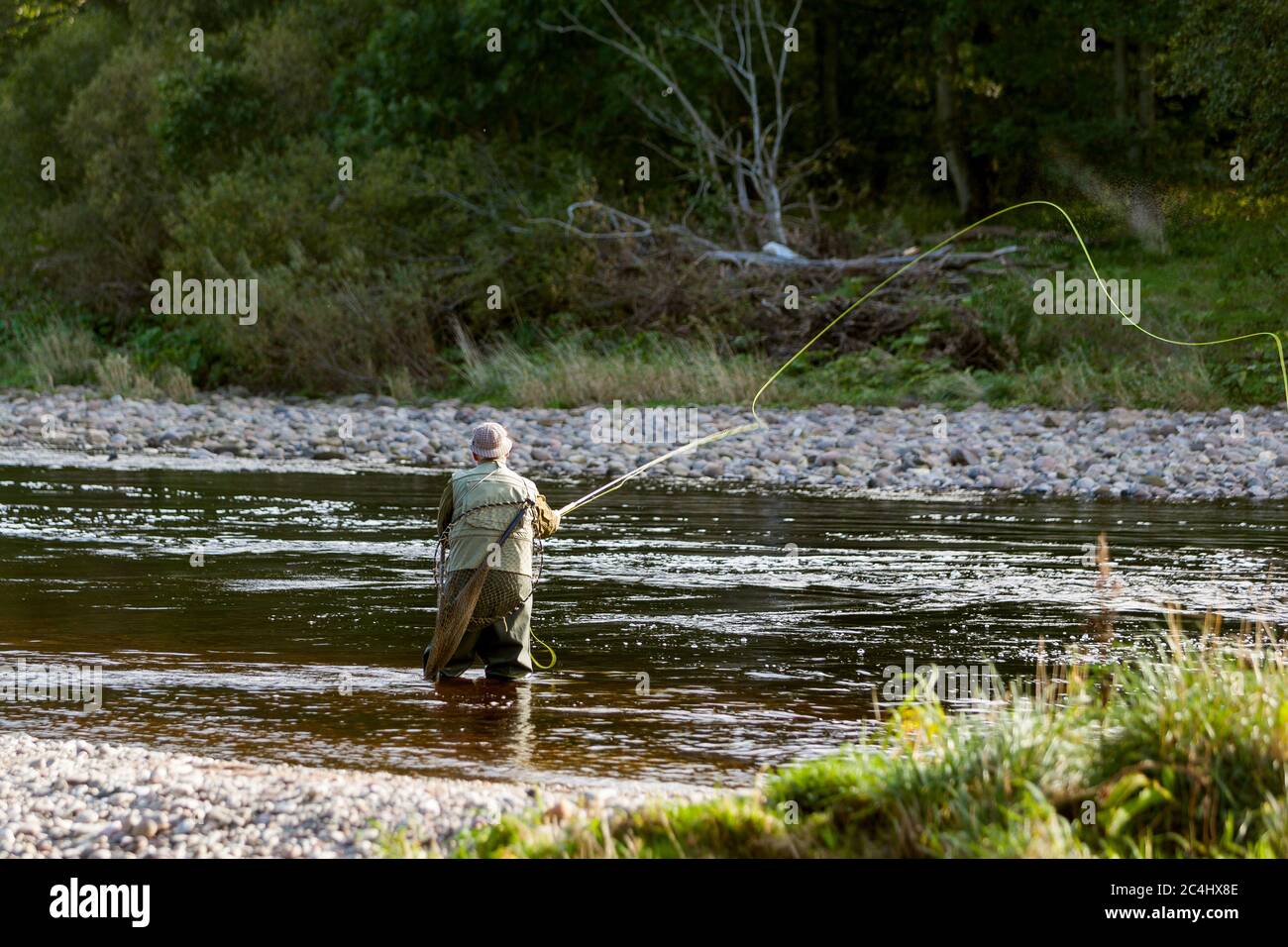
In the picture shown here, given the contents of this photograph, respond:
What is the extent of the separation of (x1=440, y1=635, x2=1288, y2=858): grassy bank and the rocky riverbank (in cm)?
1196

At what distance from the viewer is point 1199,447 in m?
19.1

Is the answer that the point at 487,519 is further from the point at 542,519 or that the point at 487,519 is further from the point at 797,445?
the point at 797,445

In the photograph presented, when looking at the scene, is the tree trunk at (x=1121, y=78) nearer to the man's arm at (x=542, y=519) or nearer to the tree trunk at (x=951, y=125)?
the tree trunk at (x=951, y=125)

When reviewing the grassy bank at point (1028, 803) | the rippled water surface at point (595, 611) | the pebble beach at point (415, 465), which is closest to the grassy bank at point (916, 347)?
the pebble beach at point (415, 465)

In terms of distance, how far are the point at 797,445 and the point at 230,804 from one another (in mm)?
15089

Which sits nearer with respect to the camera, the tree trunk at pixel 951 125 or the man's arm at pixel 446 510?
the man's arm at pixel 446 510

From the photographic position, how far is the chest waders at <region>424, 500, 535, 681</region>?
8.60 meters

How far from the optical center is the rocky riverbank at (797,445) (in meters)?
18.1

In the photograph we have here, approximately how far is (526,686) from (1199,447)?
1248cm

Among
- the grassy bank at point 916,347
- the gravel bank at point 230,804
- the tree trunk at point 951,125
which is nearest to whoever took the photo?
the gravel bank at point 230,804

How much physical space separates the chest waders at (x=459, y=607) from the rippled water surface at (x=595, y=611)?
0.24 m

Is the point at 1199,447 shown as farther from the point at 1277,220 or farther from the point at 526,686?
the point at 526,686

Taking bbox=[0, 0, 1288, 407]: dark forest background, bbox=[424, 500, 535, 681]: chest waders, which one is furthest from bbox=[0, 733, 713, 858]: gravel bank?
bbox=[0, 0, 1288, 407]: dark forest background

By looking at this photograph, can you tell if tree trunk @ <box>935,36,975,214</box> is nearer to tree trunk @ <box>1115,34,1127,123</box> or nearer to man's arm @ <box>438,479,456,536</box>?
tree trunk @ <box>1115,34,1127,123</box>
